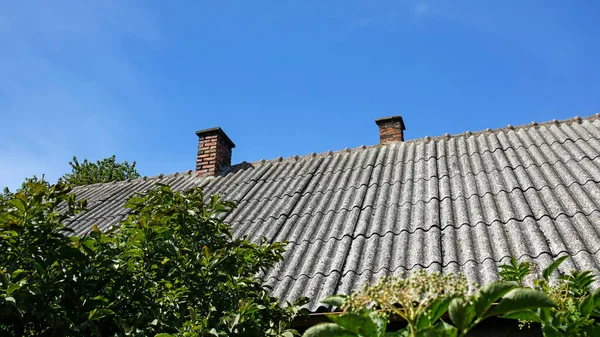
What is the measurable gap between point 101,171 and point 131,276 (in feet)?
74.7

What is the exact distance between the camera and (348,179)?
679 centimetres

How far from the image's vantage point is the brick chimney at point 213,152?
891 centimetres

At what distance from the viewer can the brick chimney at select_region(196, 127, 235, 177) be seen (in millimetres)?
8914

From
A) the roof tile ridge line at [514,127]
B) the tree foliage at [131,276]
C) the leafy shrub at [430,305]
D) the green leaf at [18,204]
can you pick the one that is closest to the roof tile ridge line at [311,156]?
the roof tile ridge line at [514,127]

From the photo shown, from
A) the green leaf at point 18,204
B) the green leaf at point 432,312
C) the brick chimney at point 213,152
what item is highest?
the brick chimney at point 213,152

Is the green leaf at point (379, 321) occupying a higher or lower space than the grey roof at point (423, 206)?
lower

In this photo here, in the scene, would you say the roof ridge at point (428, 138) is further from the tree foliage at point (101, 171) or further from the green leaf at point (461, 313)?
the tree foliage at point (101, 171)

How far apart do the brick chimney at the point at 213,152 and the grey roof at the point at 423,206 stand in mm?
398

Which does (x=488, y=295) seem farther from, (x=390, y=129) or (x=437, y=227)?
(x=390, y=129)

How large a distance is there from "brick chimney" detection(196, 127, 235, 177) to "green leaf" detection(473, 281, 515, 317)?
7837 millimetres

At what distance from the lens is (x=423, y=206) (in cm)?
524

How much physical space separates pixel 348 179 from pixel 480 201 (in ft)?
6.85

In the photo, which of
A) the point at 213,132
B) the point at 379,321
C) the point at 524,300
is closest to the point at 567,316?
the point at 524,300

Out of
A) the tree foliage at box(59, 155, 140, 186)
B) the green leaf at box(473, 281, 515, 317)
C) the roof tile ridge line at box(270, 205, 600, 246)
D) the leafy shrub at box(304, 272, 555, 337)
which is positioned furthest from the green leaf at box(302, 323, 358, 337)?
the tree foliage at box(59, 155, 140, 186)
